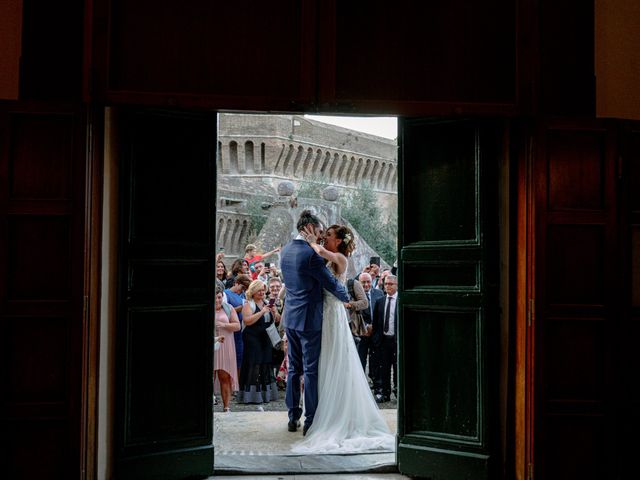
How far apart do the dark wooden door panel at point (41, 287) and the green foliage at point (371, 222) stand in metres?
22.8

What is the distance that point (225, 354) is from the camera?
6.72 meters

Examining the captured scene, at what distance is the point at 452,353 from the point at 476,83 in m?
1.67

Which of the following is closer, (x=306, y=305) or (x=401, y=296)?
(x=401, y=296)

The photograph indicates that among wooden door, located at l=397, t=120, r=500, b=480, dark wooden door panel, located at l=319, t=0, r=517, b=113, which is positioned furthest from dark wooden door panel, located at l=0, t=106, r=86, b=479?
wooden door, located at l=397, t=120, r=500, b=480

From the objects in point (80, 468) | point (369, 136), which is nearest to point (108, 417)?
point (80, 468)

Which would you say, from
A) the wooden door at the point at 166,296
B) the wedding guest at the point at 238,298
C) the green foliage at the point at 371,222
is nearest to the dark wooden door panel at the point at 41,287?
the wooden door at the point at 166,296

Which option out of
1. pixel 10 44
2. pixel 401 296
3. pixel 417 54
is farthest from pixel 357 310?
pixel 10 44

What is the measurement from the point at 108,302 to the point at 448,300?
208 centimetres

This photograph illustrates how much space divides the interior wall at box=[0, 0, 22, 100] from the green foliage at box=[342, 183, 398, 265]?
2271cm

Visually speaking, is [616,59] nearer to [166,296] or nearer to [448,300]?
[448,300]

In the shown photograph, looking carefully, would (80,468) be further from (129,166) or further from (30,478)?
(129,166)

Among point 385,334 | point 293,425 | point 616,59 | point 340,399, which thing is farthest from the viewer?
point 385,334

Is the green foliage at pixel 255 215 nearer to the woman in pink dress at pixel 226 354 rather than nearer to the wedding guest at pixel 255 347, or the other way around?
the wedding guest at pixel 255 347

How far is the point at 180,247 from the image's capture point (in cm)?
427
